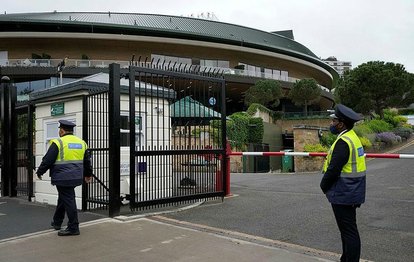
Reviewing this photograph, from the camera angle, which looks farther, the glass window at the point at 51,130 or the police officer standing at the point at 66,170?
the glass window at the point at 51,130

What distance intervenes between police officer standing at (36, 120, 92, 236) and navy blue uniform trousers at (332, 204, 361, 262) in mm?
3948

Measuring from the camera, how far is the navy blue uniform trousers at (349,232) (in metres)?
4.71

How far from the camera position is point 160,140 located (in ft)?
31.3

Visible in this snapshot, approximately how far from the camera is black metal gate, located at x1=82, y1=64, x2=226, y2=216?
8023mm

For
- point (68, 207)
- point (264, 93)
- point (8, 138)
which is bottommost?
point (68, 207)

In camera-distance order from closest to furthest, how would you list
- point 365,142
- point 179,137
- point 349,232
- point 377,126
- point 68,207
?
point 349,232 → point 68,207 → point 179,137 → point 365,142 → point 377,126

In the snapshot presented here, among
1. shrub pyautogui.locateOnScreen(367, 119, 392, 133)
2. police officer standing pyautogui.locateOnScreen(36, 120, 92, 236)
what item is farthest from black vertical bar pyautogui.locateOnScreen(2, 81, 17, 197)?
shrub pyautogui.locateOnScreen(367, 119, 392, 133)

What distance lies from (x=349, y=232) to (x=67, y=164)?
4.32m

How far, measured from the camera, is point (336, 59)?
179m

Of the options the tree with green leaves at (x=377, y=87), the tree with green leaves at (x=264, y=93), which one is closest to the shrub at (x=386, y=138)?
the tree with green leaves at (x=377, y=87)

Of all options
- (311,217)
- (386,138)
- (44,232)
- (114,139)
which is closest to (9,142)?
(114,139)

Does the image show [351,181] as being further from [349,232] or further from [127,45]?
[127,45]

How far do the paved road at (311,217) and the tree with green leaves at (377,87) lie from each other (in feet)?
72.1

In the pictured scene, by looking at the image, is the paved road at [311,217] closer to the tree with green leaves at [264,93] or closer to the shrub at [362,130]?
the shrub at [362,130]
